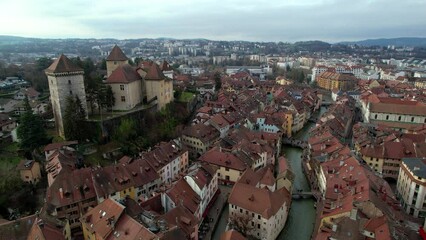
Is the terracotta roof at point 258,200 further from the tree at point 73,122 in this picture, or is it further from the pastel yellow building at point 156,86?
the pastel yellow building at point 156,86

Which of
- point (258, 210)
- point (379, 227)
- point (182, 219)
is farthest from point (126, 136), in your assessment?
point (379, 227)

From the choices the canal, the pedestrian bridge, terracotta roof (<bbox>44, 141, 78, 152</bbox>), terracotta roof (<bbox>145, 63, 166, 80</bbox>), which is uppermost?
terracotta roof (<bbox>145, 63, 166, 80</bbox>)

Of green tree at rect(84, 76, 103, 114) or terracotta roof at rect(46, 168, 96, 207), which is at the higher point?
green tree at rect(84, 76, 103, 114)

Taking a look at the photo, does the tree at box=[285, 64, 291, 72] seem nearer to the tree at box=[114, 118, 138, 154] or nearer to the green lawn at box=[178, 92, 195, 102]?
the green lawn at box=[178, 92, 195, 102]

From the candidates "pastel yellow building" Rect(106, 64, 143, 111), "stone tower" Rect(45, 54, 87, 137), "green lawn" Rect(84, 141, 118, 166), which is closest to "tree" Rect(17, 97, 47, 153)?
"stone tower" Rect(45, 54, 87, 137)

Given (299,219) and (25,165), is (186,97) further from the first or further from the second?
(299,219)

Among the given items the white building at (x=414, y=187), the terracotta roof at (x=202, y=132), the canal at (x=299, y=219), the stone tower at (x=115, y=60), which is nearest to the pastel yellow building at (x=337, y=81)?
the terracotta roof at (x=202, y=132)
